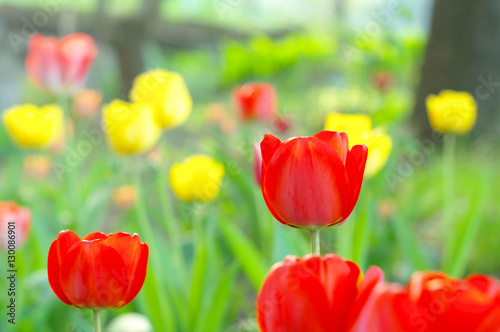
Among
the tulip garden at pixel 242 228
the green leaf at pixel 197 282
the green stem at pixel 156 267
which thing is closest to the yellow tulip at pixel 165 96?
the tulip garden at pixel 242 228

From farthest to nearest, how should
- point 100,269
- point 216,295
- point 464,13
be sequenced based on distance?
point 464,13
point 216,295
point 100,269

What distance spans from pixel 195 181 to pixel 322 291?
2.42ft

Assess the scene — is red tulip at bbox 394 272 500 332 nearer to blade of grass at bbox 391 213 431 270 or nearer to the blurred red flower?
the blurred red flower

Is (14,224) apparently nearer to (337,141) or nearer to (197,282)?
(197,282)

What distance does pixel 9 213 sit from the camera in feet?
3.50

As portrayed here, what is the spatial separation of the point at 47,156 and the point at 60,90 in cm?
91

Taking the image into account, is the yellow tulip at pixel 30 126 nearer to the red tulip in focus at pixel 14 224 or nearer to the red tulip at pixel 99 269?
the red tulip in focus at pixel 14 224

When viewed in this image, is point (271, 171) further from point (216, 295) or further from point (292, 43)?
point (292, 43)

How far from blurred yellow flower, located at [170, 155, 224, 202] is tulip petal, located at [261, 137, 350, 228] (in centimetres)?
62

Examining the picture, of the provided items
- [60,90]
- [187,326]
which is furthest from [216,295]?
[60,90]

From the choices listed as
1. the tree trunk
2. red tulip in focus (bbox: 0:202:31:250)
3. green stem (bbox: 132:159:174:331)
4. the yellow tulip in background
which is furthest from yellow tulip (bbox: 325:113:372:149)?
the tree trunk

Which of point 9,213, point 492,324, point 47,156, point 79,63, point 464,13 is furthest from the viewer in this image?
point 464,13

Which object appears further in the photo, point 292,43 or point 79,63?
point 292,43

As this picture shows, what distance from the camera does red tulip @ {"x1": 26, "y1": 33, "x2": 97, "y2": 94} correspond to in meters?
1.29
